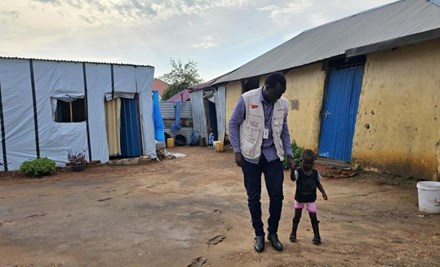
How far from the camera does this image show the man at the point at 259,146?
10.6ft

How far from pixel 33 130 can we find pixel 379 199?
8.66m

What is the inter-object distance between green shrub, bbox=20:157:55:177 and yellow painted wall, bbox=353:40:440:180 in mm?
7617

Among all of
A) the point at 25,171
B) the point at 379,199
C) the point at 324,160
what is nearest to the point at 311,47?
the point at 324,160

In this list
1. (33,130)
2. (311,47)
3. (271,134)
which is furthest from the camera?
(311,47)

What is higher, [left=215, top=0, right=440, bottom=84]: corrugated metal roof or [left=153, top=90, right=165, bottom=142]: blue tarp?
[left=215, top=0, right=440, bottom=84]: corrugated metal roof

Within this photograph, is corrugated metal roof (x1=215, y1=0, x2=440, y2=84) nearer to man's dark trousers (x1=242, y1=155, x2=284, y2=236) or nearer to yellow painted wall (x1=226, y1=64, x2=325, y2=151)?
yellow painted wall (x1=226, y1=64, x2=325, y2=151)

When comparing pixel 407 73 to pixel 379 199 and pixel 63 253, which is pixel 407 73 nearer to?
pixel 379 199

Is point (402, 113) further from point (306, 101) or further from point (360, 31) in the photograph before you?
point (360, 31)

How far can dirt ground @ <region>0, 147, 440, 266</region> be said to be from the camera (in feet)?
10.4

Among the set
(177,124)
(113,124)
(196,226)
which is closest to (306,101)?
(113,124)

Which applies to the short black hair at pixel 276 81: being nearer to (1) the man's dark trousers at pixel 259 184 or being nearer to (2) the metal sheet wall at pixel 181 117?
(1) the man's dark trousers at pixel 259 184

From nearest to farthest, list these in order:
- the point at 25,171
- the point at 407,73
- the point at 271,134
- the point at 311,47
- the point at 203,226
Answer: the point at 271,134
the point at 203,226
the point at 407,73
the point at 25,171
the point at 311,47

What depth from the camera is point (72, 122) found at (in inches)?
395

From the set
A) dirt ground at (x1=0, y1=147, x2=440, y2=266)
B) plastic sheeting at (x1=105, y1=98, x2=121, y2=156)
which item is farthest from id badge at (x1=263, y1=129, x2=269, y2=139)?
plastic sheeting at (x1=105, y1=98, x2=121, y2=156)
